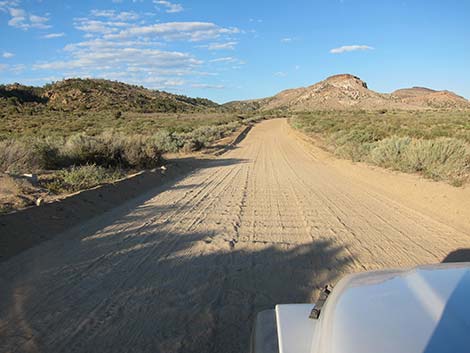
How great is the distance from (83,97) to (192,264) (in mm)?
90767

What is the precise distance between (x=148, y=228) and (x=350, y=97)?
513 ft

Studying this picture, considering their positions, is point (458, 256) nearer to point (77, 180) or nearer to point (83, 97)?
point (77, 180)

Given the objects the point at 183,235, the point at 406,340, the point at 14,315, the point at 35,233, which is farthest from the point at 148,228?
the point at 406,340

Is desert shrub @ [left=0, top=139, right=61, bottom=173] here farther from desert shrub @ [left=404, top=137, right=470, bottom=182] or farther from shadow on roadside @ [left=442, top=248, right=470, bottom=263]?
desert shrub @ [left=404, top=137, right=470, bottom=182]

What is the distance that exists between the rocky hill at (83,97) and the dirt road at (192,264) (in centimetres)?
7518

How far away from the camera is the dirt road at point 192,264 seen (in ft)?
13.2

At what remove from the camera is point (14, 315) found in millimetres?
4352

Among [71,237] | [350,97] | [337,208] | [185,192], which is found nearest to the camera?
[71,237]

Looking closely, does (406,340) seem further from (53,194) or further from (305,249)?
(53,194)

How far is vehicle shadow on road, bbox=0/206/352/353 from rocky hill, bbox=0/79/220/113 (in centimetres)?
7660

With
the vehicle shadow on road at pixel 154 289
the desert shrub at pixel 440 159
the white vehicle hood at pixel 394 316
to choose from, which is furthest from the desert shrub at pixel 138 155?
the white vehicle hood at pixel 394 316

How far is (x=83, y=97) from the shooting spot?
8862cm

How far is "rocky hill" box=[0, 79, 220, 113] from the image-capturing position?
8100 cm

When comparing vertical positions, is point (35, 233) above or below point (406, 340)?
below
